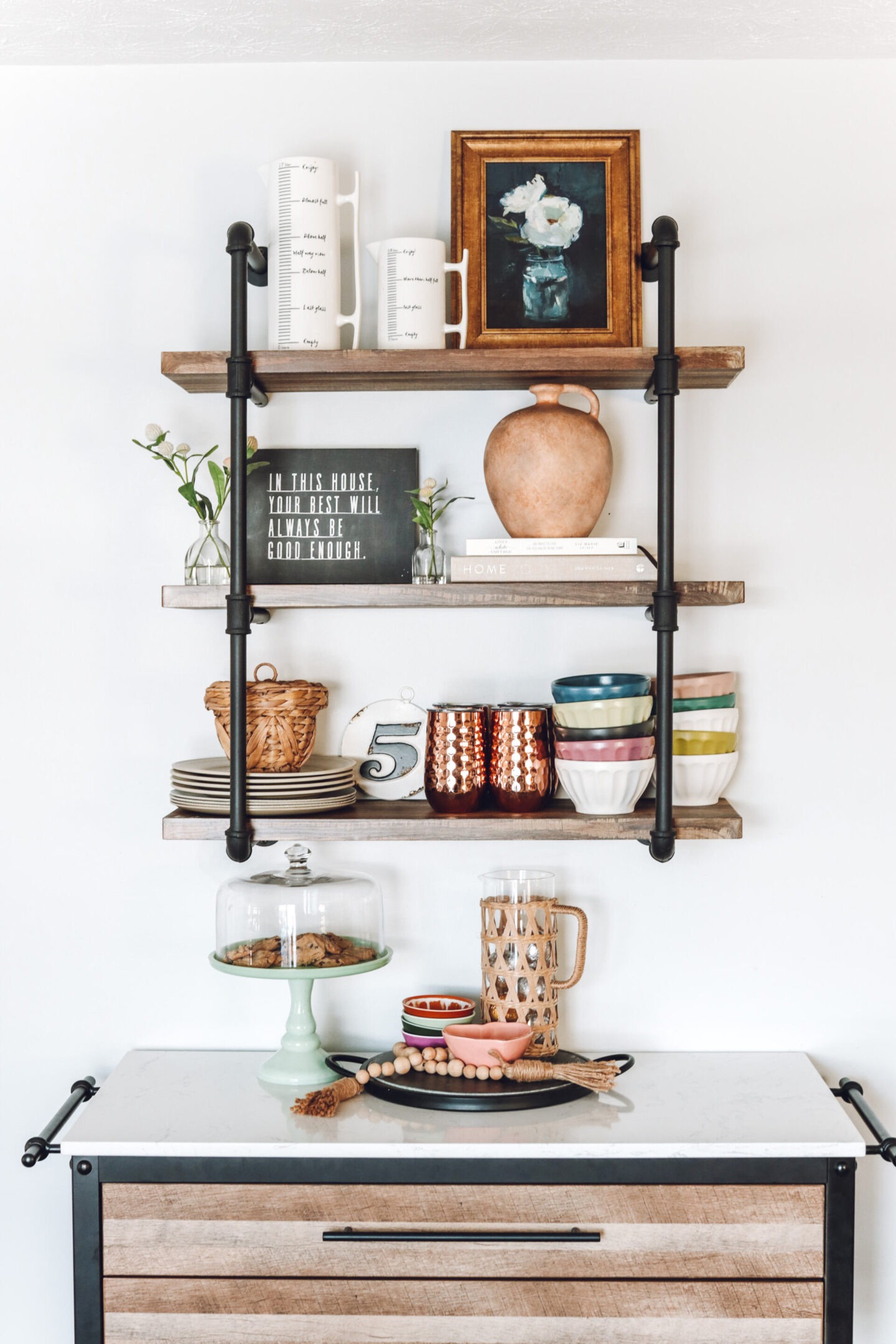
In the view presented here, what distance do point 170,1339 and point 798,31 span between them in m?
2.14

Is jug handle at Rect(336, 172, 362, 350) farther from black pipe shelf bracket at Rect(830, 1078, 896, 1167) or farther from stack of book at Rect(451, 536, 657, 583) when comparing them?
black pipe shelf bracket at Rect(830, 1078, 896, 1167)

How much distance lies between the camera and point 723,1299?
→ 4.90 feet

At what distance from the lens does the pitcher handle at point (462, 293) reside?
1.74 meters

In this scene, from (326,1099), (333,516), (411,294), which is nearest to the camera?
(326,1099)

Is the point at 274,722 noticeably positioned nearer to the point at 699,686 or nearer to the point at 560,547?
the point at 560,547

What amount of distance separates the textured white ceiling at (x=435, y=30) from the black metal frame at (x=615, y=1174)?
1.65m

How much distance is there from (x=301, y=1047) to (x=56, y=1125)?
0.37m

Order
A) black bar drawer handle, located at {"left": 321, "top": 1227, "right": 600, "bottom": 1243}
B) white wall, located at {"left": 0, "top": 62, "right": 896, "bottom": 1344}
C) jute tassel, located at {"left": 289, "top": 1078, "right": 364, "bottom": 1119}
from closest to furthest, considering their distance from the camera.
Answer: black bar drawer handle, located at {"left": 321, "top": 1227, "right": 600, "bottom": 1243}, jute tassel, located at {"left": 289, "top": 1078, "right": 364, "bottom": 1119}, white wall, located at {"left": 0, "top": 62, "right": 896, "bottom": 1344}

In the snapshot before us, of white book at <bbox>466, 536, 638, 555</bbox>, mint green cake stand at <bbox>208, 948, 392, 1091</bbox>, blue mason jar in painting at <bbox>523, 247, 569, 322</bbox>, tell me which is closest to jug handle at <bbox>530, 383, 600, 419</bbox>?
blue mason jar in painting at <bbox>523, 247, 569, 322</bbox>

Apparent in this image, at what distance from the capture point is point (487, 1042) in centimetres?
166

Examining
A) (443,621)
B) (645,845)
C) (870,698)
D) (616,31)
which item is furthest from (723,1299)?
(616,31)

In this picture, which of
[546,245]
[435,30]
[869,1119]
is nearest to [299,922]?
[869,1119]

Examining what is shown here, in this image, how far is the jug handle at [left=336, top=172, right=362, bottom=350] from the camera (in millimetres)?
1704

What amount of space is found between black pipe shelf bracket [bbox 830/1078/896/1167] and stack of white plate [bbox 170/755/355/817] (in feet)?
2.94
